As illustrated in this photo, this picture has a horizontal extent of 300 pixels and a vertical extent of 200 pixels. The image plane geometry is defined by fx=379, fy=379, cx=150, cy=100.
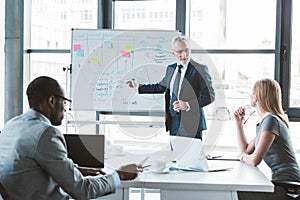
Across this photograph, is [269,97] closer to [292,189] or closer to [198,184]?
[292,189]

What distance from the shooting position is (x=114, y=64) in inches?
148

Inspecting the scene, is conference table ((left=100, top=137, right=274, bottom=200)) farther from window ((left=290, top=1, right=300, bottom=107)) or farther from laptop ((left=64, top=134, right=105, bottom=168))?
window ((left=290, top=1, right=300, bottom=107))

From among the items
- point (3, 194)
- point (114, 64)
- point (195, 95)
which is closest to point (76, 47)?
point (114, 64)

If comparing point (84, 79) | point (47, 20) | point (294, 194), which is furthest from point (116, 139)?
point (294, 194)

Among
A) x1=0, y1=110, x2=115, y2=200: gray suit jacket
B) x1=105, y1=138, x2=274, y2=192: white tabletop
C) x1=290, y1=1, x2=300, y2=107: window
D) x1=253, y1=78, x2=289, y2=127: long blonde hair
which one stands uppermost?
x1=290, y1=1, x2=300, y2=107: window

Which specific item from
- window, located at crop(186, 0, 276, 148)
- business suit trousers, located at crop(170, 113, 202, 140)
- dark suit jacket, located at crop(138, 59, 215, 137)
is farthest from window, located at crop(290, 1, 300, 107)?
business suit trousers, located at crop(170, 113, 202, 140)

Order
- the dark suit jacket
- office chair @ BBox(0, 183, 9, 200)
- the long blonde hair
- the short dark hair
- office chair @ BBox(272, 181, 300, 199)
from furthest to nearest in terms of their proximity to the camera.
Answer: the dark suit jacket
the long blonde hair
office chair @ BBox(272, 181, 300, 199)
the short dark hair
office chair @ BBox(0, 183, 9, 200)

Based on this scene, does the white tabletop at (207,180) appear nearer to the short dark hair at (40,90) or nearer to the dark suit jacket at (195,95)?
the short dark hair at (40,90)

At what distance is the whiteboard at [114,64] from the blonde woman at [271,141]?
130 cm

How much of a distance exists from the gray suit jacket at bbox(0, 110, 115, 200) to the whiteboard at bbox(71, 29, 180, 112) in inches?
82.2

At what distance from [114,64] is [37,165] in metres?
2.25

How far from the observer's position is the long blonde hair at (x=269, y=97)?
8.54 feet

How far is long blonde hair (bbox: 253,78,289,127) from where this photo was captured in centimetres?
260

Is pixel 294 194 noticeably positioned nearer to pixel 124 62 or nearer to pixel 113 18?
pixel 124 62
